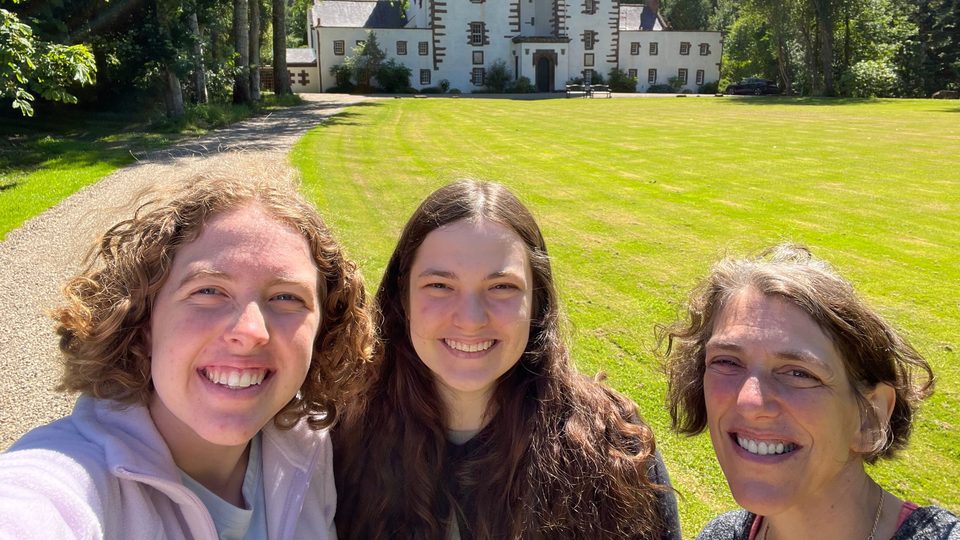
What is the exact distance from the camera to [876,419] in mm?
2000

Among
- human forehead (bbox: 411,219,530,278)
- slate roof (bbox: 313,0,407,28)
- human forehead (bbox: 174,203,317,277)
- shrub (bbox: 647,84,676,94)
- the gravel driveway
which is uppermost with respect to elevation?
slate roof (bbox: 313,0,407,28)

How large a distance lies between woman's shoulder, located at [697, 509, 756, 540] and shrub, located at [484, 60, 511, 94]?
54.2 m

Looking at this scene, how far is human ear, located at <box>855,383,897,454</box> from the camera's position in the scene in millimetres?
1958

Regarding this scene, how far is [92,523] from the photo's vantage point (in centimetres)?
145

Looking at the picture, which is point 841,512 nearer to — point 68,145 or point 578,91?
point 68,145

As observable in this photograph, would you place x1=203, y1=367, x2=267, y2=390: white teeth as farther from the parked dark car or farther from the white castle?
the parked dark car

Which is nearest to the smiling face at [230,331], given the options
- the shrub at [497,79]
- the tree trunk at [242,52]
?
the tree trunk at [242,52]

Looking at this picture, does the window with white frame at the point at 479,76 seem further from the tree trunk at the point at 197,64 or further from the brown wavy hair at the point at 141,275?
the brown wavy hair at the point at 141,275

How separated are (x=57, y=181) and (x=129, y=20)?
9633mm

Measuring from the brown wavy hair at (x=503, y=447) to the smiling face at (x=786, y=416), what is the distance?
42cm

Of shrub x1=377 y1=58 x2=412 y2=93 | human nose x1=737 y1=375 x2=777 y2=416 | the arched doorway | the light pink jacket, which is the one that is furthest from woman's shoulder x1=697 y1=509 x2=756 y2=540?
the arched doorway

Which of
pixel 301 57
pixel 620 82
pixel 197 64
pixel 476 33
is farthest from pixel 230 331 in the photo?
pixel 620 82

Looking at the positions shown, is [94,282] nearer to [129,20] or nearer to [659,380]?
[659,380]

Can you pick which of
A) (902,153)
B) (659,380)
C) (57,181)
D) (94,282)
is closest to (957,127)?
(902,153)
